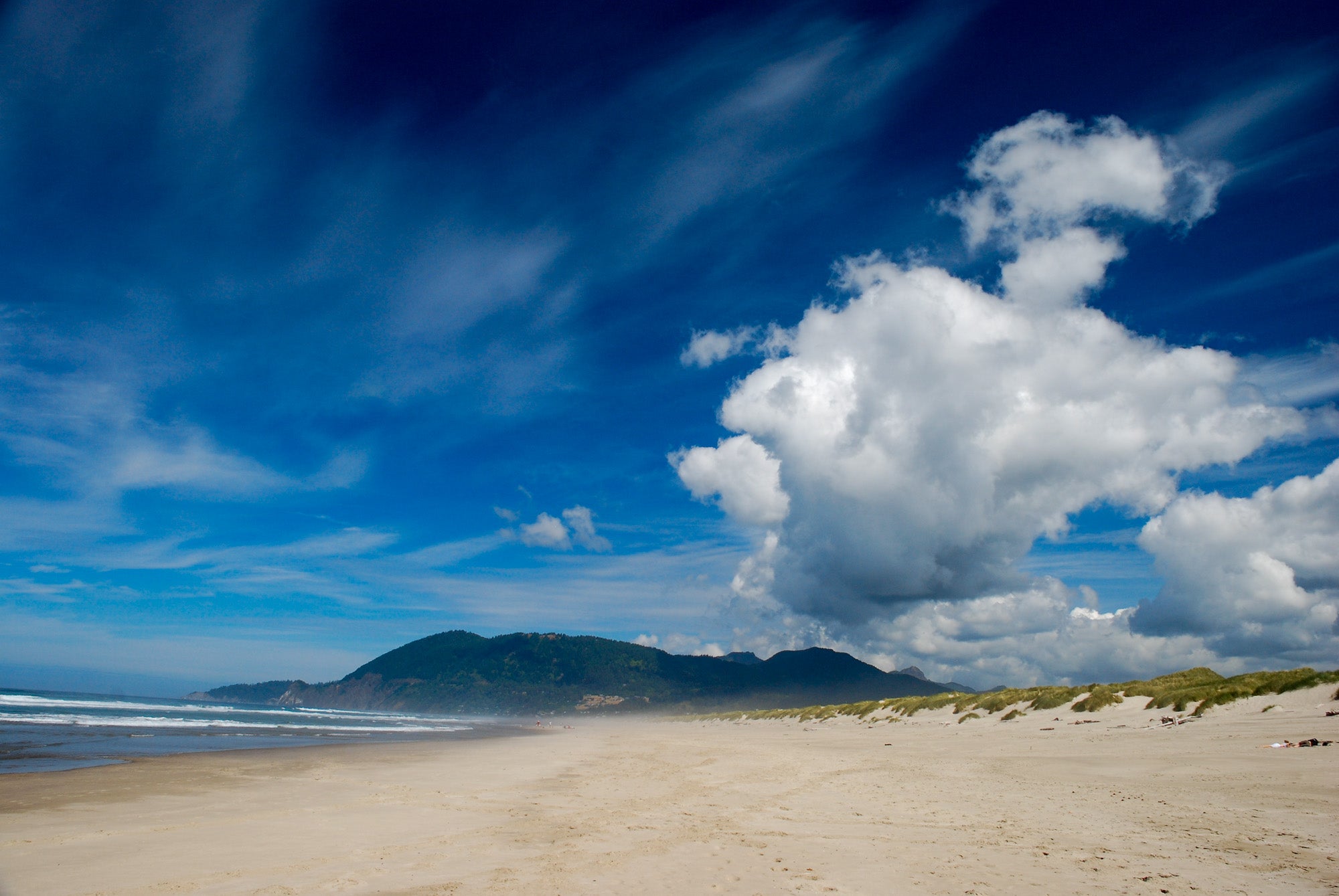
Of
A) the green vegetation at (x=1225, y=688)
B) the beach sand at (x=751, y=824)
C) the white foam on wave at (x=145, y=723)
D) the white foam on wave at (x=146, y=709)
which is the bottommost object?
the white foam on wave at (x=146, y=709)

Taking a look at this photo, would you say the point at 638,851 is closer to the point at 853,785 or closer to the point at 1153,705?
the point at 853,785

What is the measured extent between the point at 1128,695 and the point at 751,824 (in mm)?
22817

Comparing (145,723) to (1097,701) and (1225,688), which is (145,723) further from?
(1225,688)

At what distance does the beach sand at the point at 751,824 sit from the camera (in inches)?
298

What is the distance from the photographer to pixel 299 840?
411 inches

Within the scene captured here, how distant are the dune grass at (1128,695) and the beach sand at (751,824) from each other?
0.59 meters

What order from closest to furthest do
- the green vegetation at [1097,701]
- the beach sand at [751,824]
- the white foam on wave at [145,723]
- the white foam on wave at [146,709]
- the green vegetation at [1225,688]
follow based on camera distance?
1. the beach sand at [751,824]
2. the green vegetation at [1225,688]
3. the green vegetation at [1097,701]
4. the white foam on wave at [145,723]
5. the white foam on wave at [146,709]

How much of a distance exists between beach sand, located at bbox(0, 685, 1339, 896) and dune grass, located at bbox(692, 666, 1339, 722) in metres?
0.59

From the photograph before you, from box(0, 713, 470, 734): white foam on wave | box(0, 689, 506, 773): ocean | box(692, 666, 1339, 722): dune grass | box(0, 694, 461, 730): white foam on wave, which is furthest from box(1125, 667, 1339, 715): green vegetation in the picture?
box(0, 694, 461, 730): white foam on wave

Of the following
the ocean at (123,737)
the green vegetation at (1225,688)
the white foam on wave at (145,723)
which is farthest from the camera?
the white foam on wave at (145,723)

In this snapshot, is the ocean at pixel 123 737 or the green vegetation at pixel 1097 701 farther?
the green vegetation at pixel 1097 701

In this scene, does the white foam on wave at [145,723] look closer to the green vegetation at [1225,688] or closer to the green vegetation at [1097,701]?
the green vegetation at [1097,701]

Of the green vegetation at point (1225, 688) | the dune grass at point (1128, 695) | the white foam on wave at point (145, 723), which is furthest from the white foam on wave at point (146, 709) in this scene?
the green vegetation at point (1225, 688)

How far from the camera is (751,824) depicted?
1069cm
